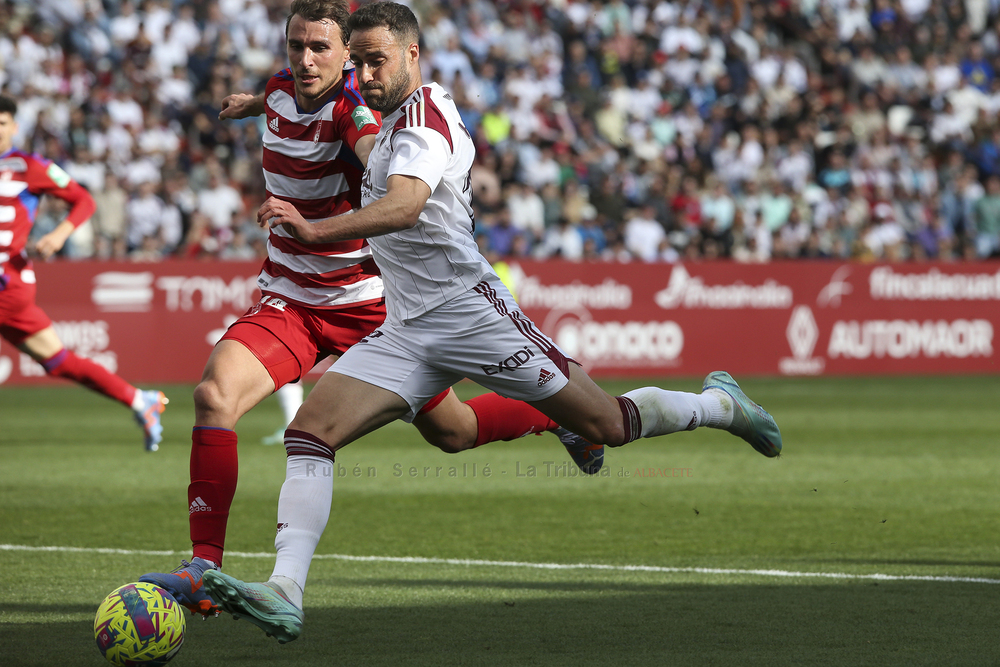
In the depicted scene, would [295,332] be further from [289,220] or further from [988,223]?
[988,223]

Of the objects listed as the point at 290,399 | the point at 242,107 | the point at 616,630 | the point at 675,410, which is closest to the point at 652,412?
the point at 675,410

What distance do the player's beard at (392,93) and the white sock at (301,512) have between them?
126 cm

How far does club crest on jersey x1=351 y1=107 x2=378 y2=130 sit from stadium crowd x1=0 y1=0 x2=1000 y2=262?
12.2 metres

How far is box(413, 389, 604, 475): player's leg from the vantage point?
18.1 feet

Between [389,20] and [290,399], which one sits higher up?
[389,20]

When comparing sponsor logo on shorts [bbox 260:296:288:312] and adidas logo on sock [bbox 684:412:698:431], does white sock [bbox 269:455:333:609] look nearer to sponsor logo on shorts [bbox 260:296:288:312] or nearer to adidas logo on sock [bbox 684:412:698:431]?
sponsor logo on shorts [bbox 260:296:288:312]

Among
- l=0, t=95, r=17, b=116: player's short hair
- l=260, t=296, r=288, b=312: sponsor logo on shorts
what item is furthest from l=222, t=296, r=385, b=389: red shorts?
l=0, t=95, r=17, b=116: player's short hair

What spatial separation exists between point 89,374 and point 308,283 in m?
4.32

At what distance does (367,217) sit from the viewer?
4.28 metres

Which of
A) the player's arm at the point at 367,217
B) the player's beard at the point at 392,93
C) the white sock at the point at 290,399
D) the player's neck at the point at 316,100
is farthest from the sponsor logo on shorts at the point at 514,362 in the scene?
the white sock at the point at 290,399

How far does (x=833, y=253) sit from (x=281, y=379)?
16956mm

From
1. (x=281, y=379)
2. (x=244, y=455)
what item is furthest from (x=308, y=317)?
(x=244, y=455)

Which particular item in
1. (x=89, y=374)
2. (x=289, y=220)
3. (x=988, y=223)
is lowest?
(x=89, y=374)

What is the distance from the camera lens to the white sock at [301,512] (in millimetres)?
4414
